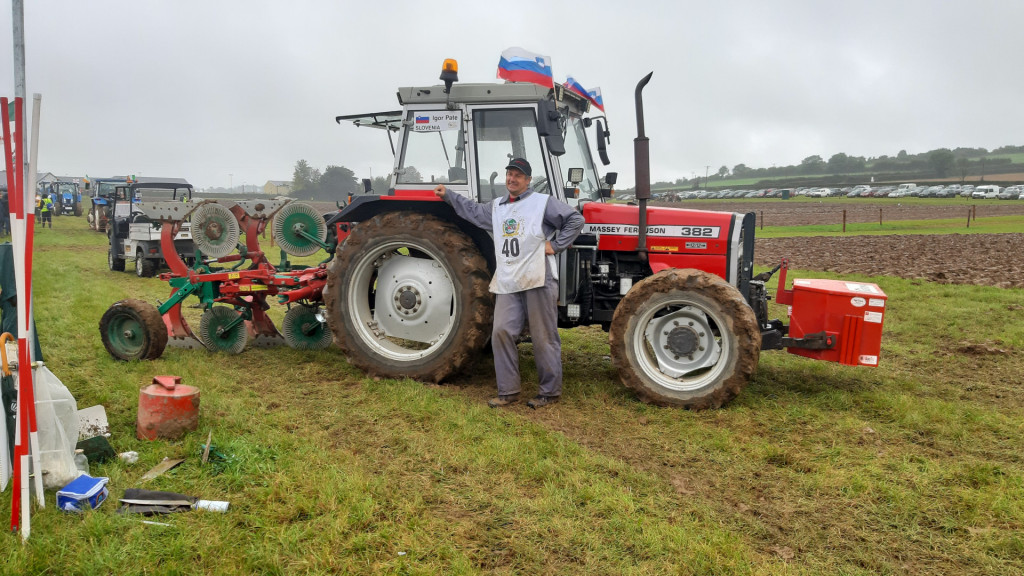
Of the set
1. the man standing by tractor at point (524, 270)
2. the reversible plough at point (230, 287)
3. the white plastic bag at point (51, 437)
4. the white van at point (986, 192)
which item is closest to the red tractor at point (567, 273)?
the man standing by tractor at point (524, 270)

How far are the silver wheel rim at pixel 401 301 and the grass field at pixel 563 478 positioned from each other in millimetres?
388

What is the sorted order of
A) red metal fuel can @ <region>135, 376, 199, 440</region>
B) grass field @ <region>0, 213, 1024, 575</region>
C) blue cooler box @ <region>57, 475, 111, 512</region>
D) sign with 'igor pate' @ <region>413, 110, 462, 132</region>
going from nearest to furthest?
grass field @ <region>0, 213, 1024, 575</region>
blue cooler box @ <region>57, 475, 111, 512</region>
red metal fuel can @ <region>135, 376, 199, 440</region>
sign with 'igor pate' @ <region>413, 110, 462, 132</region>

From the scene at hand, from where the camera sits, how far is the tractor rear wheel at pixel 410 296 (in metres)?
5.35

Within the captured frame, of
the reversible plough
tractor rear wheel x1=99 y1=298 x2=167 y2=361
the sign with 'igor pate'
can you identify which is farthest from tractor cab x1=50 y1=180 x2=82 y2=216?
the sign with 'igor pate'

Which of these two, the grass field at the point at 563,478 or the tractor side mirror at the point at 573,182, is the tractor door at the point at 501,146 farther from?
the grass field at the point at 563,478

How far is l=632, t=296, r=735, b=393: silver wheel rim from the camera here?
16.2 feet

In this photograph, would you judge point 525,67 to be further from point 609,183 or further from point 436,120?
point 609,183

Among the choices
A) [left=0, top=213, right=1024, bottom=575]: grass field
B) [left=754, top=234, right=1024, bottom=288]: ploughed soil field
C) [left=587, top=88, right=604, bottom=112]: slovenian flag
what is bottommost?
[left=0, top=213, right=1024, bottom=575]: grass field

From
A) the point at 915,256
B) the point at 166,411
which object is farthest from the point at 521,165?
the point at 915,256

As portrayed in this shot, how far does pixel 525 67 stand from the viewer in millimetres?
5629

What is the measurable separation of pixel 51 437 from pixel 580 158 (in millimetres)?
4273

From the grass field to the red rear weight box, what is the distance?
1.23ft

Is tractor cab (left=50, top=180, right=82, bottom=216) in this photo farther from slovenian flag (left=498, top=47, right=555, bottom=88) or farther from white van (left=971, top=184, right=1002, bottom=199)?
white van (left=971, top=184, right=1002, bottom=199)

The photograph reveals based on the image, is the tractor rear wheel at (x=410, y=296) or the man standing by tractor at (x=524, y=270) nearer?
the man standing by tractor at (x=524, y=270)
